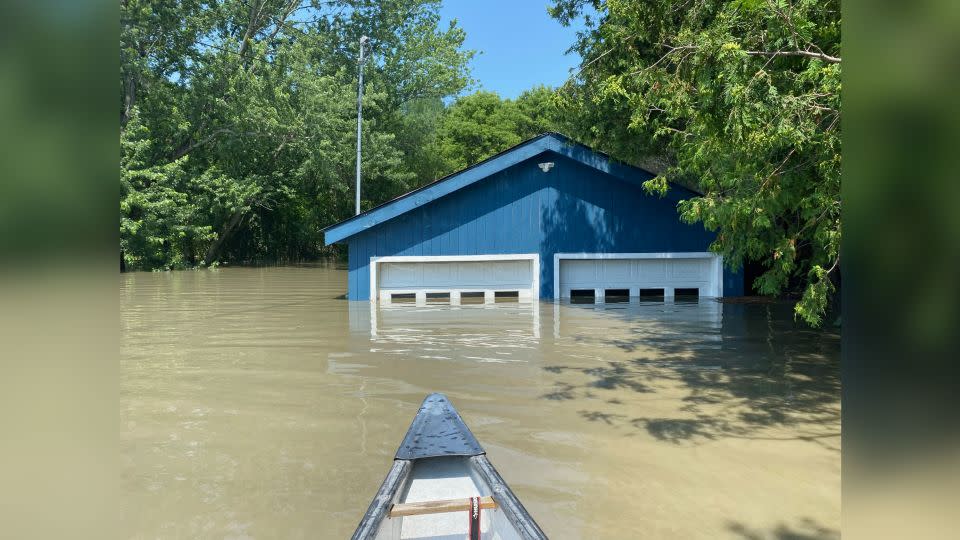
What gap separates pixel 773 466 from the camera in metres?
5.04

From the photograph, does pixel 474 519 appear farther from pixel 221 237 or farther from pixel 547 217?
pixel 221 237

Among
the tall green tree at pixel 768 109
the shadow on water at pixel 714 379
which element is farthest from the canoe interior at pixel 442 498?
the tall green tree at pixel 768 109

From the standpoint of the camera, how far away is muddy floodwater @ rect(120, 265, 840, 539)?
14.1 feet

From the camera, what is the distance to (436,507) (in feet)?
11.9

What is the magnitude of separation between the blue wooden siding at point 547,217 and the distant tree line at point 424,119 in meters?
1.18

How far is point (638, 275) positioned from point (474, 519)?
604 inches

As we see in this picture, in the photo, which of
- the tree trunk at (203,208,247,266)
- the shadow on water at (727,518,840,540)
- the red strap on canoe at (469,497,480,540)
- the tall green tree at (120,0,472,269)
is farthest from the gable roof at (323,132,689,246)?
the tree trunk at (203,208,247,266)

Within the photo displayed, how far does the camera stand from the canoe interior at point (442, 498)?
358 cm

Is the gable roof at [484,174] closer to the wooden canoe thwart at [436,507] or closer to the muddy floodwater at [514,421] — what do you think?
the muddy floodwater at [514,421]

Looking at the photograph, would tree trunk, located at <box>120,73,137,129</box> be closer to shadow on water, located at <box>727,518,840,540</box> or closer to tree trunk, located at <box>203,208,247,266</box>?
tree trunk, located at <box>203,208,247,266</box>

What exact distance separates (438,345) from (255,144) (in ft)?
79.6

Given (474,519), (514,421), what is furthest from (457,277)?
(474,519)

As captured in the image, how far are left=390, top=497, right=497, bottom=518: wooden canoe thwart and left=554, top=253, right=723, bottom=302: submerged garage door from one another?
14357 mm
